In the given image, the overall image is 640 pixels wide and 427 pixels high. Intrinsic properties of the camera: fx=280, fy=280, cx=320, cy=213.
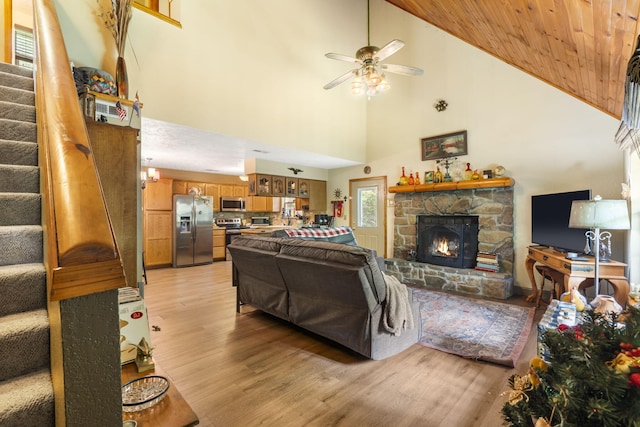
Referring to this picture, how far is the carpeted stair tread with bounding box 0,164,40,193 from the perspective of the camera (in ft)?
4.86

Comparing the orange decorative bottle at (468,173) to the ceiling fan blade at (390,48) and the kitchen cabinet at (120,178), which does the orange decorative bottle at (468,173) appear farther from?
the kitchen cabinet at (120,178)

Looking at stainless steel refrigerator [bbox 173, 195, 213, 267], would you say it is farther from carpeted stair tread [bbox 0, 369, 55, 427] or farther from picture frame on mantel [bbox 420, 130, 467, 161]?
carpeted stair tread [bbox 0, 369, 55, 427]

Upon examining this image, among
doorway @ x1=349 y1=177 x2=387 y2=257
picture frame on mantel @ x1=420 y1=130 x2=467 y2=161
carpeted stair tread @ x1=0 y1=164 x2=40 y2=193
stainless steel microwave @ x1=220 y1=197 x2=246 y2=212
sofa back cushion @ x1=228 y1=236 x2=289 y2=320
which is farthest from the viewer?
stainless steel microwave @ x1=220 y1=197 x2=246 y2=212

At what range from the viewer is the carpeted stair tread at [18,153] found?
1610 mm

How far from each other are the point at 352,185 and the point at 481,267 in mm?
3197

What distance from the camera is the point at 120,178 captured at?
2.30 m

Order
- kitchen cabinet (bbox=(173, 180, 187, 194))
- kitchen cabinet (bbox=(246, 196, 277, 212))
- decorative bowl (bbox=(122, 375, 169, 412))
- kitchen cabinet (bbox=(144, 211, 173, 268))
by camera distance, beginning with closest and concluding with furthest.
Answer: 1. decorative bowl (bbox=(122, 375, 169, 412))
2. kitchen cabinet (bbox=(144, 211, 173, 268))
3. kitchen cabinet (bbox=(173, 180, 187, 194))
4. kitchen cabinet (bbox=(246, 196, 277, 212))

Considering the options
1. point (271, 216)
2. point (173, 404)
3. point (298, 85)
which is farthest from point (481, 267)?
point (271, 216)

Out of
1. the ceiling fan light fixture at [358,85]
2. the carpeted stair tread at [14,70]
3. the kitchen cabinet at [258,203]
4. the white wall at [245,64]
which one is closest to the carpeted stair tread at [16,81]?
the carpeted stair tread at [14,70]

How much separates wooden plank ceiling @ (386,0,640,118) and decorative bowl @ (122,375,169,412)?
112 inches

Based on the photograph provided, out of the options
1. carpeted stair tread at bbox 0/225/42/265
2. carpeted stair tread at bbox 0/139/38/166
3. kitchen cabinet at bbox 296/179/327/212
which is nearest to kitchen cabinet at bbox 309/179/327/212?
kitchen cabinet at bbox 296/179/327/212

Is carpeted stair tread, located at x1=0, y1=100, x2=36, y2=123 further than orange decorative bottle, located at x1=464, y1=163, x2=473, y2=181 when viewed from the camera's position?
No

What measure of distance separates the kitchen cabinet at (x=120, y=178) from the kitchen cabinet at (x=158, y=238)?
441 centimetres

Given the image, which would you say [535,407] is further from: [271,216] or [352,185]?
[271,216]
